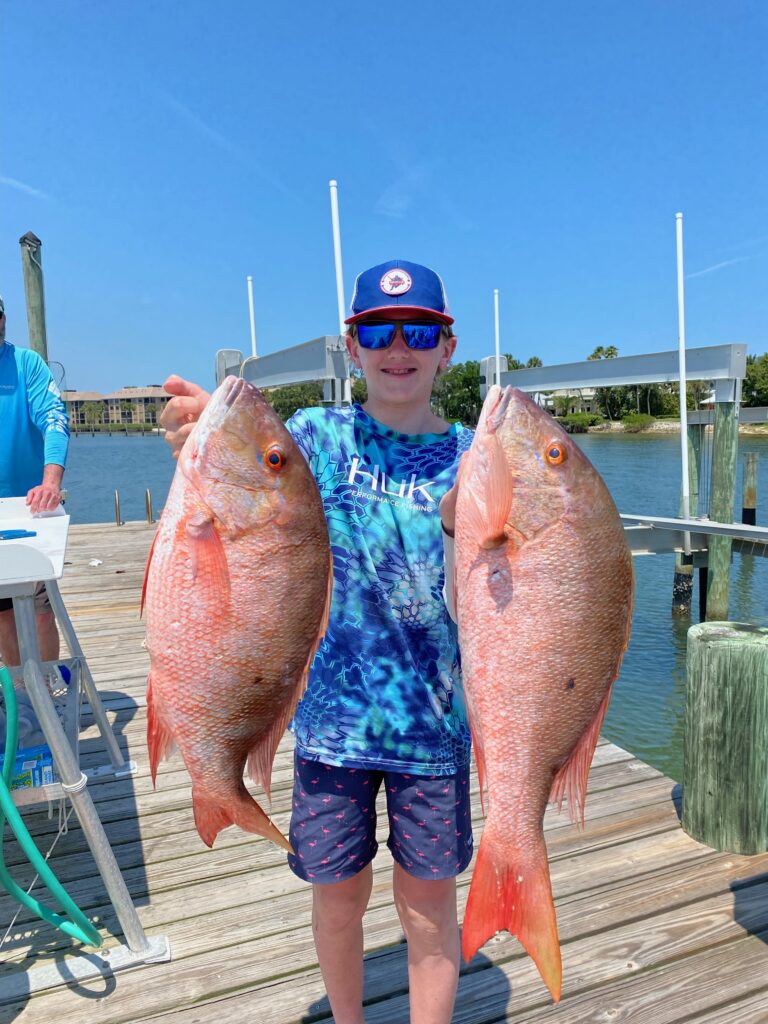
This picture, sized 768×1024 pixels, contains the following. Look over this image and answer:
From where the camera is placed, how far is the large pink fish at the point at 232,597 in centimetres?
134

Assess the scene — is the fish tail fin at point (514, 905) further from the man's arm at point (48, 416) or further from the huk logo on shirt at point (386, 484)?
the man's arm at point (48, 416)

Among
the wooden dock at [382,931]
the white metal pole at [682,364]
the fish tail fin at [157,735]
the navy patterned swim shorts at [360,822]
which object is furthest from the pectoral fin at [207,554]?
the white metal pole at [682,364]

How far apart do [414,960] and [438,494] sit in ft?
4.21

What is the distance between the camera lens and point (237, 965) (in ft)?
8.28

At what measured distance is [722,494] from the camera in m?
9.85

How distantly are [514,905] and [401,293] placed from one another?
144 centimetres

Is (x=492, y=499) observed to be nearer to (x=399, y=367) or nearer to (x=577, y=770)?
(x=399, y=367)

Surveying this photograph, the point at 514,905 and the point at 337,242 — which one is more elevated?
the point at 337,242

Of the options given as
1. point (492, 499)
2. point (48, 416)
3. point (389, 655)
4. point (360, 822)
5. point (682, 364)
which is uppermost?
point (682, 364)

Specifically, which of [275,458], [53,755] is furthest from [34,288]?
[275,458]

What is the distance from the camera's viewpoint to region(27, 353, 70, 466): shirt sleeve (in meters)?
3.88

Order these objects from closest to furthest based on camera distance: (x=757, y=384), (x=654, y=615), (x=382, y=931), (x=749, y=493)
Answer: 1. (x=382, y=931)
2. (x=654, y=615)
3. (x=749, y=493)
4. (x=757, y=384)

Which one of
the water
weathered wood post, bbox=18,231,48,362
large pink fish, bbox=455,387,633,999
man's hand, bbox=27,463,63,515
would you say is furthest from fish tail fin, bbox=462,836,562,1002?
weathered wood post, bbox=18,231,48,362

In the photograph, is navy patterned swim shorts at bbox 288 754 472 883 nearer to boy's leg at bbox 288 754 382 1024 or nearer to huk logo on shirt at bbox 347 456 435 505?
boy's leg at bbox 288 754 382 1024
